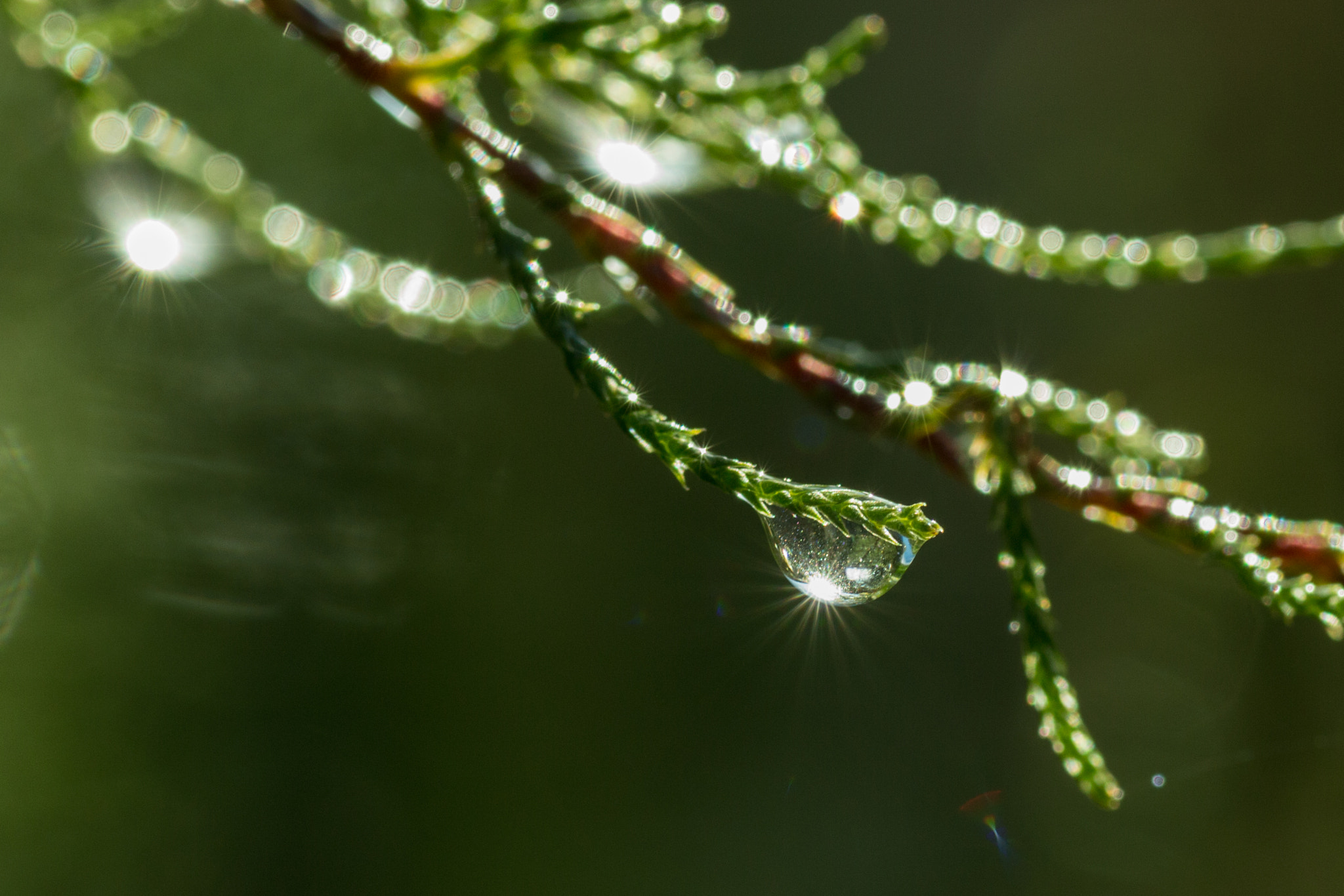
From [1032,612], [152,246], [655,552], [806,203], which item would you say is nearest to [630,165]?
[806,203]

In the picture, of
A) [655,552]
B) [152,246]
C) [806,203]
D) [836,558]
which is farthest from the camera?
[655,552]

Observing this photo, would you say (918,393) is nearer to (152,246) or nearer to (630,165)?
(630,165)

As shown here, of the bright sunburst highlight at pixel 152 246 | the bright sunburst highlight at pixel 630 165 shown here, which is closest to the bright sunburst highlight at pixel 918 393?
the bright sunburst highlight at pixel 630 165

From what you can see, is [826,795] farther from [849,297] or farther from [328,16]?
[328,16]

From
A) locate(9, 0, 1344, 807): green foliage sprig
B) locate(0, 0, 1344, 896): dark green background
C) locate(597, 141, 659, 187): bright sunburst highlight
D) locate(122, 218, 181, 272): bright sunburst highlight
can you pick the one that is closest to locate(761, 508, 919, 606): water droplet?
locate(9, 0, 1344, 807): green foliage sprig

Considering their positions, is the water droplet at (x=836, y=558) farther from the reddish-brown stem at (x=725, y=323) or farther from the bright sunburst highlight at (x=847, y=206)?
the bright sunburst highlight at (x=847, y=206)

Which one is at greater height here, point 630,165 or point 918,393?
point 630,165

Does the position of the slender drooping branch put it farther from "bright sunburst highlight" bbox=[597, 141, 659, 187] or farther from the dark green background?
the dark green background
